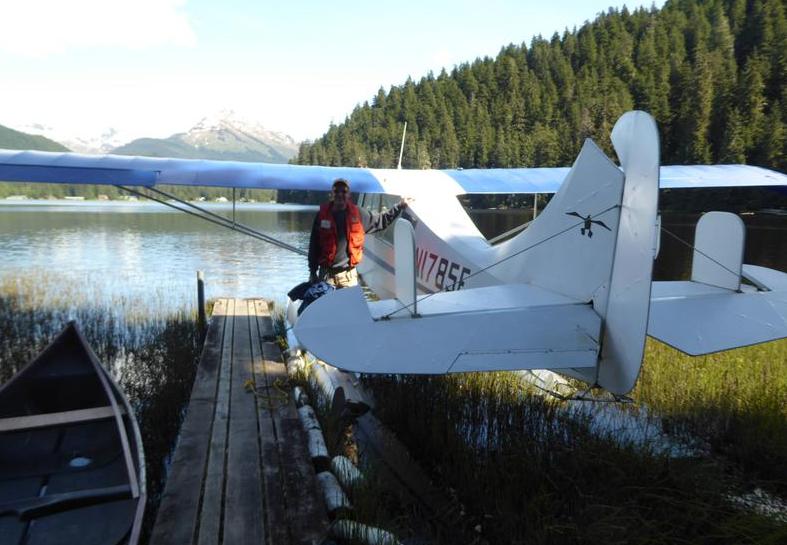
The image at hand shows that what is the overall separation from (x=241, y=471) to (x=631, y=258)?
235cm

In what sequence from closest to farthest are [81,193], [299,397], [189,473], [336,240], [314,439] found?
[189,473]
[314,439]
[299,397]
[336,240]
[81,193]

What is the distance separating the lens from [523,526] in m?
2.74

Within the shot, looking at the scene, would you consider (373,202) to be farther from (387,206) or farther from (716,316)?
(716,316)

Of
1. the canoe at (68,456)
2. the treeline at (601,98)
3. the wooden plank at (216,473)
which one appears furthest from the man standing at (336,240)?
the treeline at (601,98)

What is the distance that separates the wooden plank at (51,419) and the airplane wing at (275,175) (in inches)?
113

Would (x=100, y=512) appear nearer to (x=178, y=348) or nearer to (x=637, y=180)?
(x=637, y=180)

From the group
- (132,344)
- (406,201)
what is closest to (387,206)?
(406,201)

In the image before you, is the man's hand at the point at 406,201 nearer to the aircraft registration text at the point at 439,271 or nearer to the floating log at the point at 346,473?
the aircraft registration text at the point at 439,271

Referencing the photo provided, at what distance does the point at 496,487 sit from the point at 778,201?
148 feet

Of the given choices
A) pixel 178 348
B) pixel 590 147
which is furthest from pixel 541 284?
pixel 178 348

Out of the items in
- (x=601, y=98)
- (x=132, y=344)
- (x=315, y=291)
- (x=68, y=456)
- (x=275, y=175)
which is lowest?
(x=132, y=344)

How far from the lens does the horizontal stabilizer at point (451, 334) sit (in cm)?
233

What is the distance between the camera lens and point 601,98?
2948 inches

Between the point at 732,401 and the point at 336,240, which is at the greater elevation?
the point at 336,240
